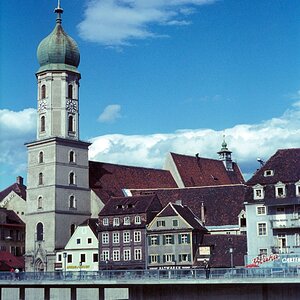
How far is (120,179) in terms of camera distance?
357ft

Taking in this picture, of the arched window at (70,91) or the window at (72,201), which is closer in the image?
the window at (72,201)

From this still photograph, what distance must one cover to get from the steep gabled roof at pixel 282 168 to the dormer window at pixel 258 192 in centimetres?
42

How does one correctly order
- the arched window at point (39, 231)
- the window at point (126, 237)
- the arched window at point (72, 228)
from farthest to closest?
the arched window at point (72, 228) → the arched window at point (39, 231) → the window at point (126, 237)

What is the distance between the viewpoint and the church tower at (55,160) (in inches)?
3826

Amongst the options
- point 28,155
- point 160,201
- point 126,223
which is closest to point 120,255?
point 126,223

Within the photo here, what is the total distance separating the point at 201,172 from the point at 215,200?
23663mm

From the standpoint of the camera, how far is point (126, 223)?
89938 millimetres

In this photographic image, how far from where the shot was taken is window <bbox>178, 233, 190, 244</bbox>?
84500mm

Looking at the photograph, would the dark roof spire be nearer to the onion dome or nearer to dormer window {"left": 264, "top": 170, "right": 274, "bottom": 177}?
the onion dome

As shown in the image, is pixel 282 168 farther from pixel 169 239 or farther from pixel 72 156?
pixel 72 156

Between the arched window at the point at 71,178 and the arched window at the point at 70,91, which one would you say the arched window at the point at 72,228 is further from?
the arched window at the point at 70,91

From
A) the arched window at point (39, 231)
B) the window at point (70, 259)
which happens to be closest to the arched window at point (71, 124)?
the arched window at point (39, 231)

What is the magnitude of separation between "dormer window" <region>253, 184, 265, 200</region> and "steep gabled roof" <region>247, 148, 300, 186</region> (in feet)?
1.37

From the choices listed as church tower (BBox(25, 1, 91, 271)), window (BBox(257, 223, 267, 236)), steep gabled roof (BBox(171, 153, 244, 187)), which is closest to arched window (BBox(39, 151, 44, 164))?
church tower (BBox(25, 1, 91, 271))
